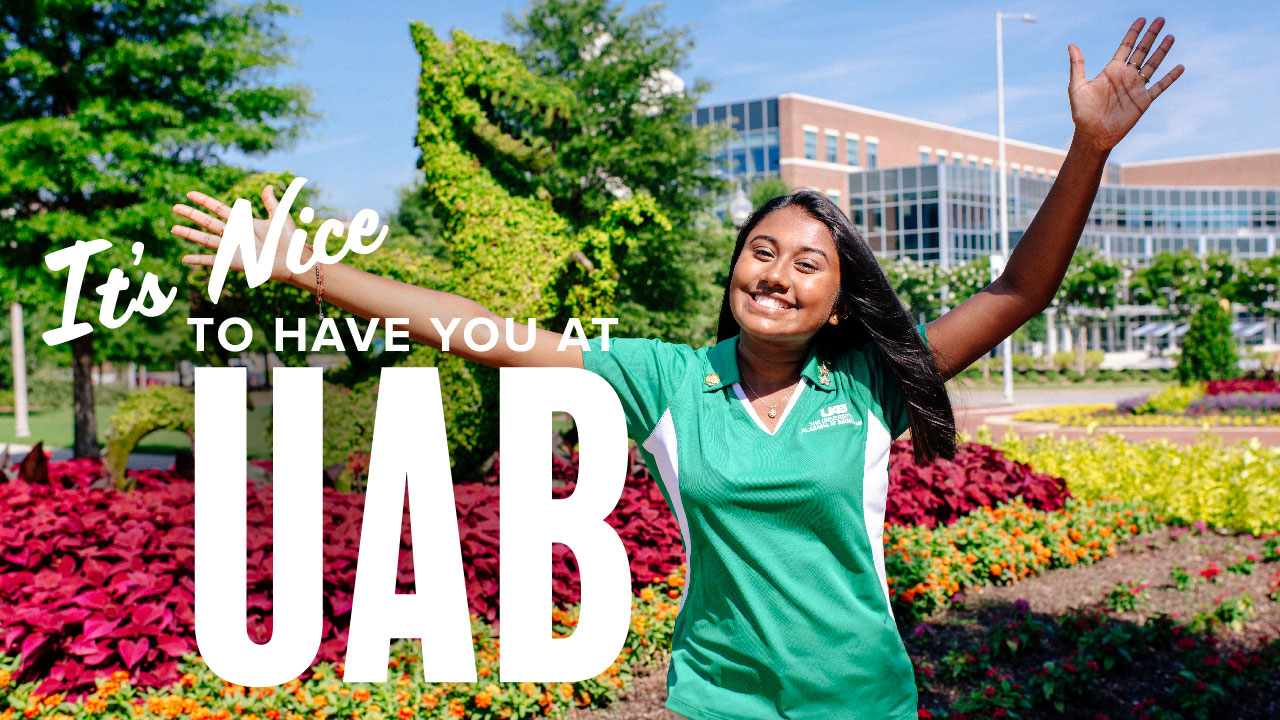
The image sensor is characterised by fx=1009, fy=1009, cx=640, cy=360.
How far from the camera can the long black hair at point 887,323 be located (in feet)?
6.36

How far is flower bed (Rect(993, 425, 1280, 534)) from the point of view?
7.29 m

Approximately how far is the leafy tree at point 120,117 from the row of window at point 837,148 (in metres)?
41.9

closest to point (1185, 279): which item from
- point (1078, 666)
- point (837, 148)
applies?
point (837, 148)

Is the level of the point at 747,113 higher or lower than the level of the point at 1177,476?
higher

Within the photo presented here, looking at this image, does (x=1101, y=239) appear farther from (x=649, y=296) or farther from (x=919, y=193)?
(x=649, y=296)

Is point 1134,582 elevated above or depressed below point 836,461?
below

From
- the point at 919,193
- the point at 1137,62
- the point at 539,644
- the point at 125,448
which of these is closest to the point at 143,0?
the point at 125,448

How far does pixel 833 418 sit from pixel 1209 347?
80.4ft

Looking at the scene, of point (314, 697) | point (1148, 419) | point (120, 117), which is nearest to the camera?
point (314, 697)

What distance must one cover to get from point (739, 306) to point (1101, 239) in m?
62.0

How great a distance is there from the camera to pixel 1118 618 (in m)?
5.24

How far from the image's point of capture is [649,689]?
14.6ft

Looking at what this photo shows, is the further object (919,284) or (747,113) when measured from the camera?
(747,113)

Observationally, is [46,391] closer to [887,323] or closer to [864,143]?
[864,143]
